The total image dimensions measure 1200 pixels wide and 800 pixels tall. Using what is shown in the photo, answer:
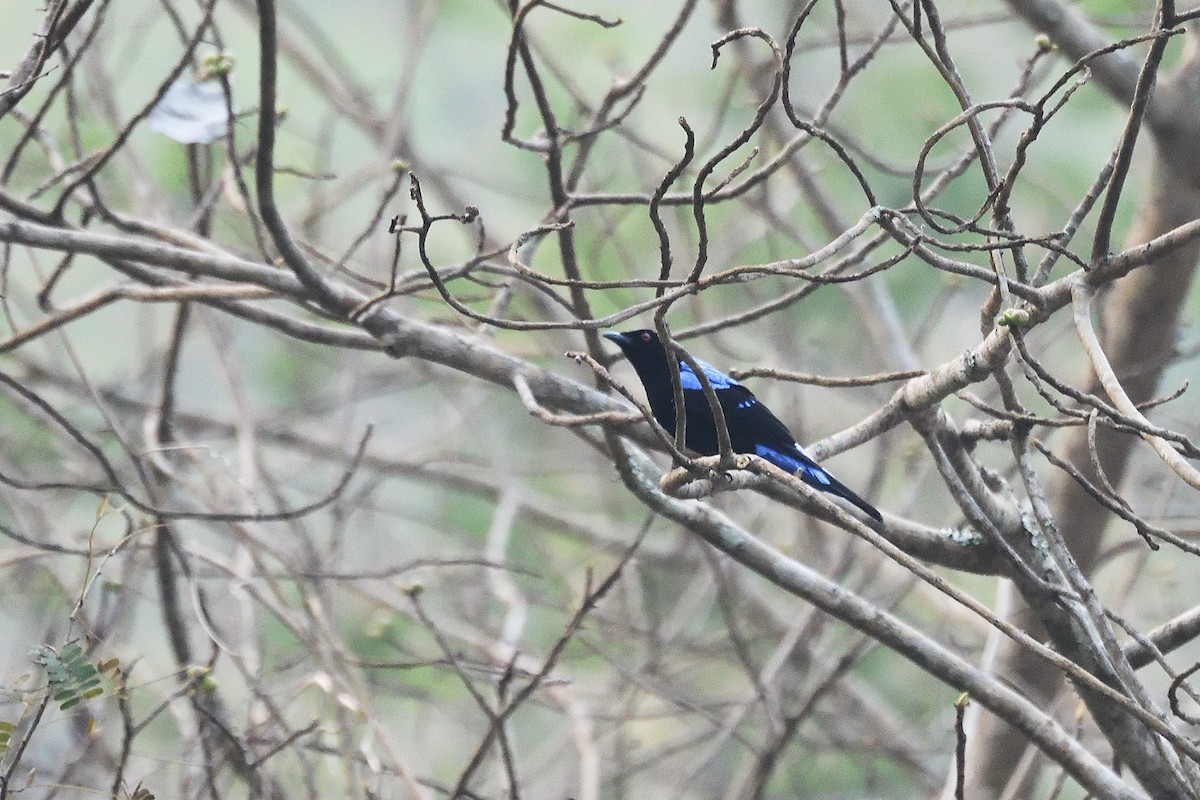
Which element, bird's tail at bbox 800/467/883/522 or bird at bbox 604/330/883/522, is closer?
bird's tail at bbox 800/467/883/522

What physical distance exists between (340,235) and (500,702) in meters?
6.05

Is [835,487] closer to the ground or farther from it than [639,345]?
closer to the ground

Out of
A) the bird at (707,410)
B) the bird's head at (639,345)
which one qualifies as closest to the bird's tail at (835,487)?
the bird at (707,410)

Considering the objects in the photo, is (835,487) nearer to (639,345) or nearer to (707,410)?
(707,410)

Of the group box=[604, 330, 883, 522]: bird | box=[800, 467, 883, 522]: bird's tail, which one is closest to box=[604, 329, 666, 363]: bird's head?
box=[604, 330, 883, 522]: bird

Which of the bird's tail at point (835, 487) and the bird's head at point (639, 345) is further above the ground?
the bird's head at point (639, 345)

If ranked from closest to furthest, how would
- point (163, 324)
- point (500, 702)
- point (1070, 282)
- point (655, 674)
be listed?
point (1070, 282) < point (500, 702) < point (655, 674) < point (163, 324)

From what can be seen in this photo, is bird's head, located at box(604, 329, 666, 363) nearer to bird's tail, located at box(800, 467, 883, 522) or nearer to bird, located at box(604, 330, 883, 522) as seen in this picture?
bird, located at box(604, 330, 883, 522)

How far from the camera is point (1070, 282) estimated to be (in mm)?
2340

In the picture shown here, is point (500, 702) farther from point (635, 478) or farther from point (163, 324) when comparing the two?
point (163, 324)

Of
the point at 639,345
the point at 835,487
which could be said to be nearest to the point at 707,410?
the point at 639,345

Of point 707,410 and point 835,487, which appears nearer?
point 835,487

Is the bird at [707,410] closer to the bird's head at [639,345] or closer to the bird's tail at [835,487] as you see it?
the bird's head at [639,345]

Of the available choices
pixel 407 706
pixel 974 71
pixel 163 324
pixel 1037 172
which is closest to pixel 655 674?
pixel 407 706
